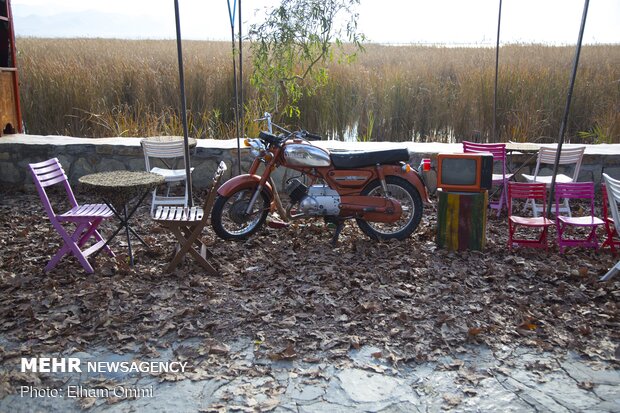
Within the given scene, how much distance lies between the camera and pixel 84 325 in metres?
4.03

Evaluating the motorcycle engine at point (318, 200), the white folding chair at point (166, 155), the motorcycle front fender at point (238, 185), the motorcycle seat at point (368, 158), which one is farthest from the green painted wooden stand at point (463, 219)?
the white folding chair at point (166, 155)

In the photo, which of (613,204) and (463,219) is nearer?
(613,204)

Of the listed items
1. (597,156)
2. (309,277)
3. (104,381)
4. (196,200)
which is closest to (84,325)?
(104,381)

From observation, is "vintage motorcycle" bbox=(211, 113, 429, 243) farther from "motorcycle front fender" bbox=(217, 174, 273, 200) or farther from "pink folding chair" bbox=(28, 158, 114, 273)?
"pink folding chair" bbox=(28, 158, 114, 273)

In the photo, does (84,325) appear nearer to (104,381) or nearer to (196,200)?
(104,381)

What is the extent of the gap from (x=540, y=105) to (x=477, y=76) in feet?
3.54

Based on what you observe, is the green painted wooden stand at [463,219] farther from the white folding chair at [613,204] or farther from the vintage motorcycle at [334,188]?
the white folding chair at [613,204]

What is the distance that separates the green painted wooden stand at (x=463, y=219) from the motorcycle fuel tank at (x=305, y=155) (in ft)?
3.45

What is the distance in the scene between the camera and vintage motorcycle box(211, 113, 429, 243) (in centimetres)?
556

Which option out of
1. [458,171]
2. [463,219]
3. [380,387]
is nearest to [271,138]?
[458,171]

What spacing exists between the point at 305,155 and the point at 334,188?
0.39 metres

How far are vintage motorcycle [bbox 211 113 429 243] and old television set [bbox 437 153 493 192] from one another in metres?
0.29

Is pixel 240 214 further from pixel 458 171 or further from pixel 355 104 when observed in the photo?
pixel 355 104

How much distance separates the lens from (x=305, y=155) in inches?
219
